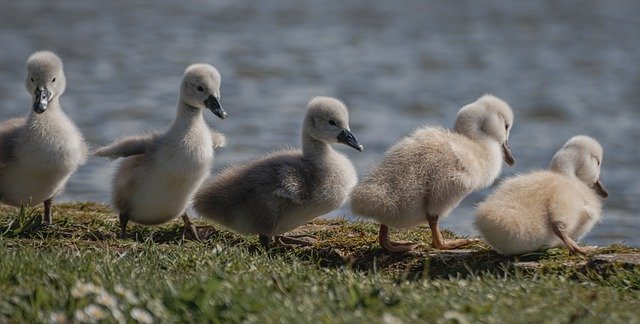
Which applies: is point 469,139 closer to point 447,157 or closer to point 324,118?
point 447,157

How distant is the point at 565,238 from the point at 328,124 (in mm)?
1785

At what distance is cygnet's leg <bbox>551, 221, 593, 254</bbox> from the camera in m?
7.37

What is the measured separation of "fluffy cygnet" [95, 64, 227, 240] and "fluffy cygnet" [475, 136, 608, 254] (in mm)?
1940

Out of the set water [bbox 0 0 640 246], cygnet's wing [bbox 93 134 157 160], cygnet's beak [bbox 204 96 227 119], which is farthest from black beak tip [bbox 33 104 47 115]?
water [bbox 0 0 640 246]

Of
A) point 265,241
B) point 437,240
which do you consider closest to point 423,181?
point 437,240

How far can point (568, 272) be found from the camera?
7094mm

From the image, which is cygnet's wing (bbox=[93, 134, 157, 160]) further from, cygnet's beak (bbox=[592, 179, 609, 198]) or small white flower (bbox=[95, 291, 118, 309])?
cygnet's beak (bbox=[592, 179, 609, 198])

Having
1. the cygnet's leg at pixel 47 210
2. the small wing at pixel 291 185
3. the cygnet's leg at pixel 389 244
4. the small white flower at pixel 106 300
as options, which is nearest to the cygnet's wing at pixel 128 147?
the cygnet's leg at pixel 47 210

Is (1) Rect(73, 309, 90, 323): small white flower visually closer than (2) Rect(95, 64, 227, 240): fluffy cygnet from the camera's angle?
Yes

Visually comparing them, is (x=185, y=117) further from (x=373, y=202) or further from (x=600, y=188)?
(x=600, y=188)

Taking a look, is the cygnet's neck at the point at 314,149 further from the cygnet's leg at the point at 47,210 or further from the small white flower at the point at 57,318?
the small white flower at the point at 57,318

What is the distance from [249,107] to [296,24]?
29.4 feet

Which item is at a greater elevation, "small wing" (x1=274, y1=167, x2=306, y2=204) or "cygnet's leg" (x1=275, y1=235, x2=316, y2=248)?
"small wing" (x1=274, y1=167, x2=306, y2=204)

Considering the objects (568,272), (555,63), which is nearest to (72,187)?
(568,272)
